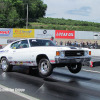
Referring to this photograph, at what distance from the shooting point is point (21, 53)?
8.00 metres

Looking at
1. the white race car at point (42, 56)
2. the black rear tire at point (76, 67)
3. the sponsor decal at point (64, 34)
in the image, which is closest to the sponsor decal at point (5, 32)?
the sponsor decal at point (64, 34)

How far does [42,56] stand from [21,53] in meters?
1.29

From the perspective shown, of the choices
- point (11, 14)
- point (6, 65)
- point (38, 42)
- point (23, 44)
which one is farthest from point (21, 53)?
point (11, 14)

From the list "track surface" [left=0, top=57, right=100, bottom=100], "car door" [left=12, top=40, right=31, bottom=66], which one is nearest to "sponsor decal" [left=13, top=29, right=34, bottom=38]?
"car door" [left=12, top=40, right=31, bottom=66]

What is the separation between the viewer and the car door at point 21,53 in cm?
773

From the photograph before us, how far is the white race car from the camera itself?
663 centimetres

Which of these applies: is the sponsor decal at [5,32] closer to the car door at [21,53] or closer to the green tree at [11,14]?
the green tree at [11,14]

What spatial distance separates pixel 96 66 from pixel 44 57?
5.34 metres

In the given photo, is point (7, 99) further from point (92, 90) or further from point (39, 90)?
point (92, 90)

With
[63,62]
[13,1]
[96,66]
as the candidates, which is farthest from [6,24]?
[63,62]

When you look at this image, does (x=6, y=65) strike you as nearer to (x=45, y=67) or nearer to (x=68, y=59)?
(x=45, y=67)

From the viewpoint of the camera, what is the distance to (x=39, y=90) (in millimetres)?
5508

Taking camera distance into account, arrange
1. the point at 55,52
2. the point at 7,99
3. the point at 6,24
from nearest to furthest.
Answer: the point at 7,99 < the point at 55,52 < the point at 6,24

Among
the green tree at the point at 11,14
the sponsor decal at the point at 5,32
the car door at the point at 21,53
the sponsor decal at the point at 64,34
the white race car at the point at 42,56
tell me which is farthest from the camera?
the green tree at the point at 11,14
